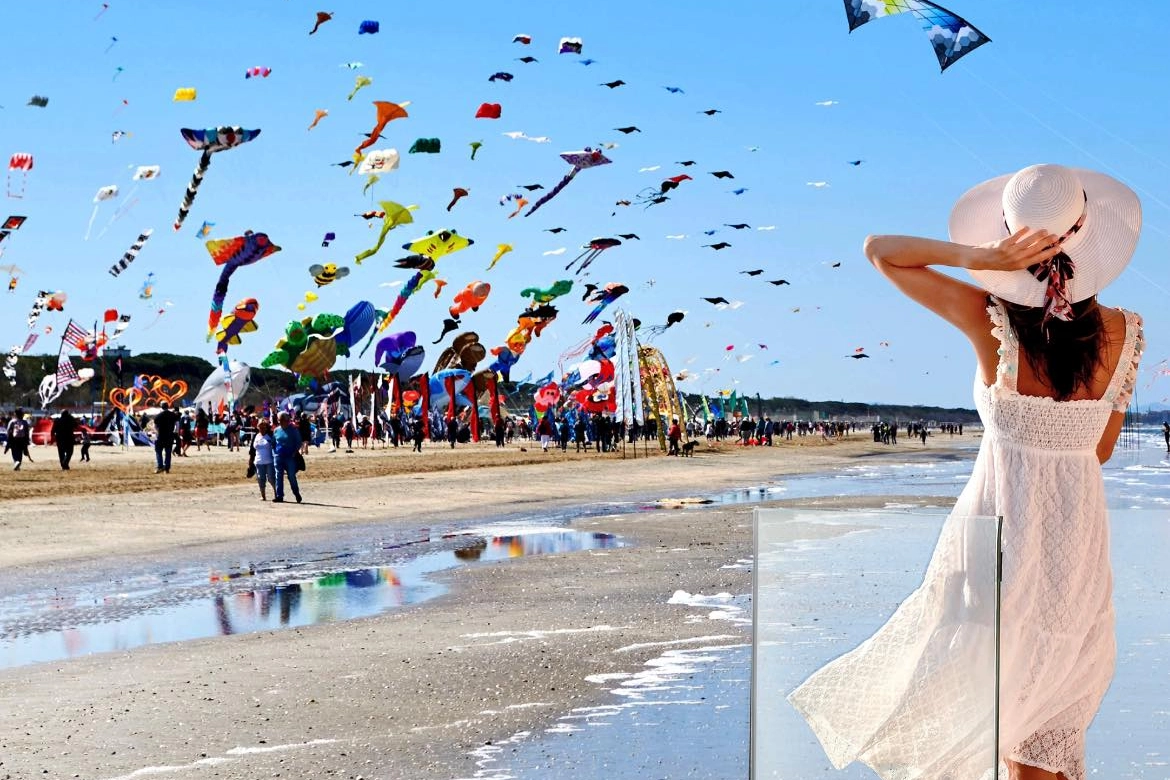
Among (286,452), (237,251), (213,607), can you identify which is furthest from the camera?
(237,251)

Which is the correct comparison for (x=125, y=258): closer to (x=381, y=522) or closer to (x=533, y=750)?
(x=381, y=522)

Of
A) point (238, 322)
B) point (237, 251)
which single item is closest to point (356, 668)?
point (237, 251)

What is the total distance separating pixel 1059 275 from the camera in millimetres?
2703

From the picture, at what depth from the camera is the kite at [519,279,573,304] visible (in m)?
59.1

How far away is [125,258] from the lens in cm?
4134

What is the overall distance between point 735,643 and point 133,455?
1725 inches

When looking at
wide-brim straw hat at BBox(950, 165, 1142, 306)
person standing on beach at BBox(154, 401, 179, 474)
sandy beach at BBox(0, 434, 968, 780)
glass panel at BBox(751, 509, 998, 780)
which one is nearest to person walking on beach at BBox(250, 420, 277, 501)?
sandy beach at BBox(0, 434, 968, 780)

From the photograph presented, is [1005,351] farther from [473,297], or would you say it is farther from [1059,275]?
[473,297]

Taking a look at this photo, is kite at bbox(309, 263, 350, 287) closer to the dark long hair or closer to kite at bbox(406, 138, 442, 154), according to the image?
kite at bbox(406, 138, 442, 154)

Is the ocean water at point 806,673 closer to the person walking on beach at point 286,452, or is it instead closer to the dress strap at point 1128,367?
the dress strap at point 1128,367

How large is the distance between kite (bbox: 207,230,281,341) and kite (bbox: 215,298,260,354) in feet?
53.9

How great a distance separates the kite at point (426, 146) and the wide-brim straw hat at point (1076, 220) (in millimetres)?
31442

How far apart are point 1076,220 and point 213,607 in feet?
30.1

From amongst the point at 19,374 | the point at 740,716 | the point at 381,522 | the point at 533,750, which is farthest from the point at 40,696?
the point at 19,374
